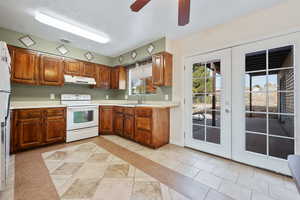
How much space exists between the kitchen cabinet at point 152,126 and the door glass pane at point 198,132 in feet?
2.15

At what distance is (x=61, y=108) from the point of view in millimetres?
3199

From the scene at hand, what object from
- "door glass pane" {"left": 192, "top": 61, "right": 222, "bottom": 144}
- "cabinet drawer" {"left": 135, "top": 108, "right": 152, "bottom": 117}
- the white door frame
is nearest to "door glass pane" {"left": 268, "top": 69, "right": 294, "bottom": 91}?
the white door frame

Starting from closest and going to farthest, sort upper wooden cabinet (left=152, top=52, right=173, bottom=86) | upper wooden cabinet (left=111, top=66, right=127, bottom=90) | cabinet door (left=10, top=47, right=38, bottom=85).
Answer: cabinet door (left=10, top=47, right=38, bottom=85)
upper wooden cabinet (left=152, top=52, right=173, bottom=86)
upper wooden cabinet (left=111, top=66, right=127, bottom=90)

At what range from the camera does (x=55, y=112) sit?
312cm

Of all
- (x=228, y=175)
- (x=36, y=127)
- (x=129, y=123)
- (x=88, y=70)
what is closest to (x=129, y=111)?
(x=129, y=123)

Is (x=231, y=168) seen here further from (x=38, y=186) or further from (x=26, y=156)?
(x=26, y=156)

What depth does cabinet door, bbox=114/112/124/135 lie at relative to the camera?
3.67 m

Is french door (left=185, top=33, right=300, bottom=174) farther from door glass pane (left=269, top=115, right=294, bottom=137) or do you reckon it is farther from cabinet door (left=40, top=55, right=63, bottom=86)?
cabinet door (left=40, top=55, right=63, bottom=86)

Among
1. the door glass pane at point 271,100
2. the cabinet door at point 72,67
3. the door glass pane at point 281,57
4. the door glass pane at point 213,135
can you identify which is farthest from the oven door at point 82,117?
the door glass pane at point 281,57

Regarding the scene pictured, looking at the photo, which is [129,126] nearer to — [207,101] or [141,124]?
[141,124]

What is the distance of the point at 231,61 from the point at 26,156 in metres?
4.30

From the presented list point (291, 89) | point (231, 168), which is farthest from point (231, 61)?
point (231, 168)

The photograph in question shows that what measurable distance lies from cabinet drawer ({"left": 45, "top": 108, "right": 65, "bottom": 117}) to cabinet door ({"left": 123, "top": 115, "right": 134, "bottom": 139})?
1.55 m

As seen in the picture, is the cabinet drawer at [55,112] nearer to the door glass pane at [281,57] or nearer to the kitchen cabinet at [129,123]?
the kitchen cabinet at [129,123]
